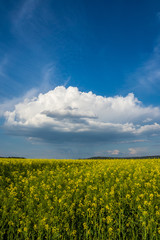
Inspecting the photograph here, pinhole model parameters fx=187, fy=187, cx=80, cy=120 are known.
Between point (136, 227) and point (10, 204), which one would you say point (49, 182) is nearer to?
point (10, 204)

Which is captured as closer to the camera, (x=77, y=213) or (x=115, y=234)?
(x=115, y=234)

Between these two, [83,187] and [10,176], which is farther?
[10,176]

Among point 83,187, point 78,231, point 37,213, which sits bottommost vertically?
point 78,231

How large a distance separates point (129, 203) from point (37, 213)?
4.03 meters

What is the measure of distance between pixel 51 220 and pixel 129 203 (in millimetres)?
3406

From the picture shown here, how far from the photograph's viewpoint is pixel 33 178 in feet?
40.0

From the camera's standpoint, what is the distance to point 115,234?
681cm

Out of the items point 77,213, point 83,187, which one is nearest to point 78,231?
point 77,213

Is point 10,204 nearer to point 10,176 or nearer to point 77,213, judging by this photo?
point 77,213

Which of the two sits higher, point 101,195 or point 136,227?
point 101,195

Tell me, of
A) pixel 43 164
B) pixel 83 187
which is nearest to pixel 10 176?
pixel 43 164

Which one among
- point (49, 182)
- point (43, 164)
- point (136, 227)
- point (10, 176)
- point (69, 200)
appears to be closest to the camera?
point (136, 227)

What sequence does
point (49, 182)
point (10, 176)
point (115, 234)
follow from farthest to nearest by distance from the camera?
point (10, 176), point (49, 182), point (115, 234)

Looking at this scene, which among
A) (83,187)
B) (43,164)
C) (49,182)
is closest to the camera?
(83,187)
